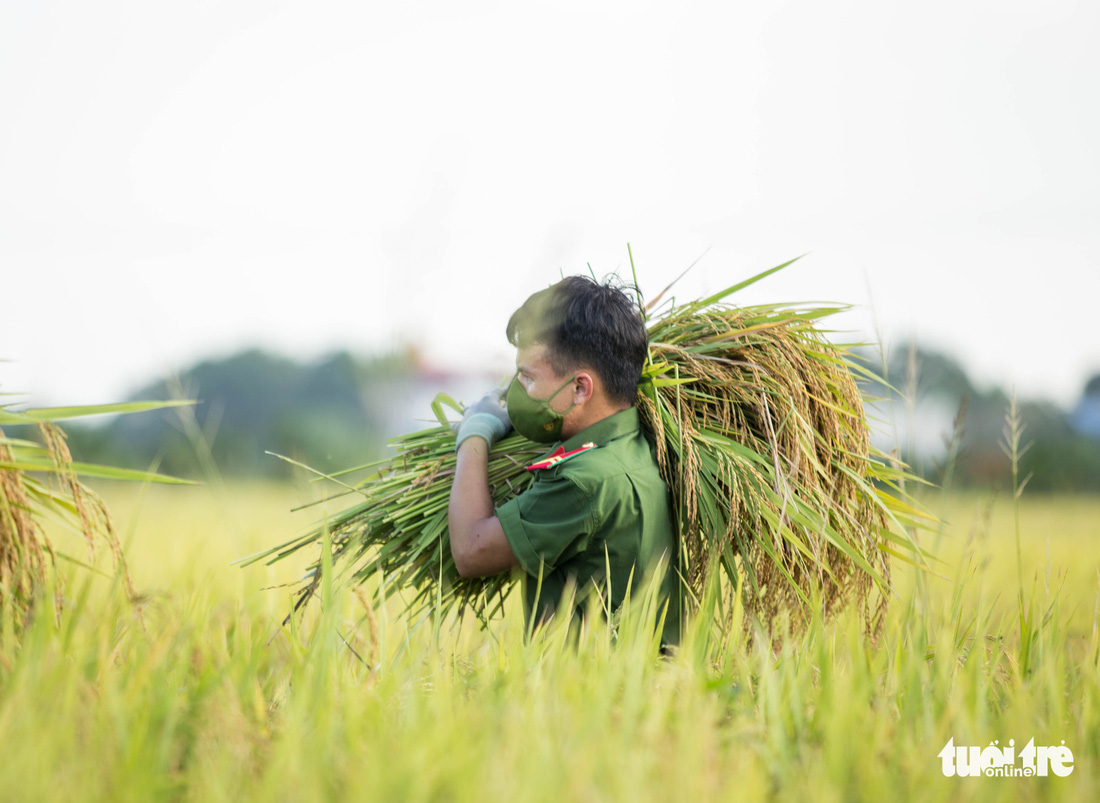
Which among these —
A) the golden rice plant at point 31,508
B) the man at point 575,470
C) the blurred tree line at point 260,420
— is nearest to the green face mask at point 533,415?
the man at point 575,470

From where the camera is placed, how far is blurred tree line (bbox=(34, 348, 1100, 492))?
2.84 m

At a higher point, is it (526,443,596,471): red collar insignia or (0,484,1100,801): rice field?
(526,443,596,471): red collar insignia

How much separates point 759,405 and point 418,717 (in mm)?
1343

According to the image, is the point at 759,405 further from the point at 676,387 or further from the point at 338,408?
the point at 338,408

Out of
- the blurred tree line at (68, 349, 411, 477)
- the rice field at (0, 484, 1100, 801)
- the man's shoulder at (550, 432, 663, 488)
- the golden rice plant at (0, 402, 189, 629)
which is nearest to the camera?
the rice field at (0, 484, 1100, 801)

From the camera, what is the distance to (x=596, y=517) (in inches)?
79.2

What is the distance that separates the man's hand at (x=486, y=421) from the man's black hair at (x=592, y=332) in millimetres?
246

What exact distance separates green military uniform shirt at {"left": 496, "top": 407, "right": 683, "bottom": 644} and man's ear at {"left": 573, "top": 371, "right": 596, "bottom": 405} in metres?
0.08

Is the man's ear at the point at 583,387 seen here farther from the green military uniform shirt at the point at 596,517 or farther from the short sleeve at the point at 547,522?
the short sleeve at the point at 547,522

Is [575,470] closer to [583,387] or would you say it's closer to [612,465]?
[612,465]

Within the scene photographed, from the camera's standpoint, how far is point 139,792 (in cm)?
109

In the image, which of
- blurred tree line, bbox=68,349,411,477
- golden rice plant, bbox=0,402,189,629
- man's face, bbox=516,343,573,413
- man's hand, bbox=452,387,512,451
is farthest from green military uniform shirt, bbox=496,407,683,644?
golden rice plant, bbox=0,402,189,629

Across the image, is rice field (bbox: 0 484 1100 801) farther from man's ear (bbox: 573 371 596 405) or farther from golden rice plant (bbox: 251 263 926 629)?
man's ear (bbox: 573 371 596 405)

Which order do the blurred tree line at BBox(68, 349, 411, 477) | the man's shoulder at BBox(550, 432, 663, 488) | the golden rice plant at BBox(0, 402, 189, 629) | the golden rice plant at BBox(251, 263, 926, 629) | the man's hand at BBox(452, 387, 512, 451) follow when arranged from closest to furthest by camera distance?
the golden rice plant at BBox(0, 402, 189, 629) → the man's shoulder at BBox(550, 432, 663, 488) → the golden rice plant at BBox(251, 263, 926, 629) → the man's hand at BBox(452, 387, 512, 451) → the blurred tree line at BBox(68, 349, 411, 477)
